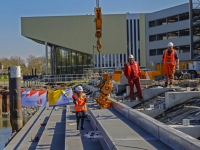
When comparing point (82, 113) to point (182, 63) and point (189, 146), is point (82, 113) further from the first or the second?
point (182, 63)

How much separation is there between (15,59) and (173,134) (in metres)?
126

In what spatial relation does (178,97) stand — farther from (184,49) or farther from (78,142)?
(184,49)

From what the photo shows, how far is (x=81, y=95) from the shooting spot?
9531 millimetres

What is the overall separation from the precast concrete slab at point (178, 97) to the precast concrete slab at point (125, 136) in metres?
2.08

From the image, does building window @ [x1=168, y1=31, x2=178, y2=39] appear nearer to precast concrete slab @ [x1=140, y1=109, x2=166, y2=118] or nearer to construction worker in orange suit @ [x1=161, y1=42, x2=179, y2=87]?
construction worker in orange suit @ [x1=161, y1=42, x2=179, y2=87]

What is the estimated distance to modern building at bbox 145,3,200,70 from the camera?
176ft

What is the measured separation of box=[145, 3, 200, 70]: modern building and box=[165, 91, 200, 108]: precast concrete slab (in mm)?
42669

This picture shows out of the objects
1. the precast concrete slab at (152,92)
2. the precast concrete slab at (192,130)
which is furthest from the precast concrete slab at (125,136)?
the precast concrete slab at (152,92)

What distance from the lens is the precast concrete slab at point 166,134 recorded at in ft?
17.0

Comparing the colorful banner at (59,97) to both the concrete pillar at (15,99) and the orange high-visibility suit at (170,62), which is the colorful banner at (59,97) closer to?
the concrete pillar at (15,99)

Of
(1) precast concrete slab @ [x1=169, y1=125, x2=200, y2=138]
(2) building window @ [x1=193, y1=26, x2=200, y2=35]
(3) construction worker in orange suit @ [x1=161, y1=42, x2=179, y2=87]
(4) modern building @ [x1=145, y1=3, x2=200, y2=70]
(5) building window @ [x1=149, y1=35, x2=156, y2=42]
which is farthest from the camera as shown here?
(5) building window @ [x1=149, y1=35, x2=156, y2=42]

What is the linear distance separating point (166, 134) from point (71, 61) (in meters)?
62.8

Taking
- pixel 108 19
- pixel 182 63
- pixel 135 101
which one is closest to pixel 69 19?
pixel 108 19

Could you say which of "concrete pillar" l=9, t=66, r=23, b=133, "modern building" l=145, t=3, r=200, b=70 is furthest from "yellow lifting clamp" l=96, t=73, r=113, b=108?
"modern building" l=145, t=3, r=200, b=70
